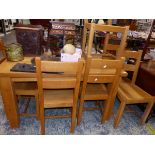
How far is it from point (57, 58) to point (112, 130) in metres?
1.14

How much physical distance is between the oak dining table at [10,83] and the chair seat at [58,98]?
9.4 inches

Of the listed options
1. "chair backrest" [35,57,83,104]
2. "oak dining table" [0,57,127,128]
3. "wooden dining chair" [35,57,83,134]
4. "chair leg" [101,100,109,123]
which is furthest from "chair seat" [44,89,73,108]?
"chair leg" [101,100,109,123]

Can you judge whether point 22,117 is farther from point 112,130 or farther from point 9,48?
point 112,130

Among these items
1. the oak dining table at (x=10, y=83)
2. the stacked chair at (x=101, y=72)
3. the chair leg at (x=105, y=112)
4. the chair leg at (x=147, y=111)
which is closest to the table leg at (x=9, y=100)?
the oak dining table at (x=10, y=83)

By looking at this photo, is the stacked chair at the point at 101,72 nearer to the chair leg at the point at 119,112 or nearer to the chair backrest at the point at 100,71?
the chair backrest at the point at 100,71

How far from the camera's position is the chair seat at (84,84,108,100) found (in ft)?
5.41

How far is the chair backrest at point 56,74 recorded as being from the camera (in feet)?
3.66

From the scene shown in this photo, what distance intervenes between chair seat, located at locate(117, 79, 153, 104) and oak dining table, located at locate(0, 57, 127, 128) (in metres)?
0.29

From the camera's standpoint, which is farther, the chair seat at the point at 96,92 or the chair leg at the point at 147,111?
the chair leg at the point at 147,111

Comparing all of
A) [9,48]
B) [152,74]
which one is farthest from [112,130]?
[9,48]

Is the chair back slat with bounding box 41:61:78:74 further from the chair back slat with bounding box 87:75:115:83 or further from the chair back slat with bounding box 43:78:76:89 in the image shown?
the chair back slat with bounding box 87:75:115:83

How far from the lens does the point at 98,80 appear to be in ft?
4.77
